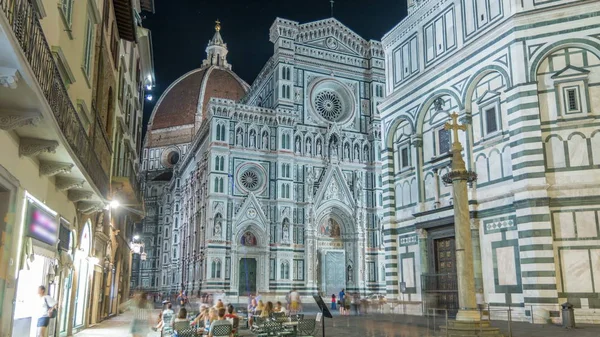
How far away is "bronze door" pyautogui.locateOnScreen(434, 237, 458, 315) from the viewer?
18141 mm

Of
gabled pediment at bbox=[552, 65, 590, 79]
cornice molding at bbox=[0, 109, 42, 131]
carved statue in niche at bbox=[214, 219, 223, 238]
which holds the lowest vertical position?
cornice molding at bbox=[0, 109, 42, 131]

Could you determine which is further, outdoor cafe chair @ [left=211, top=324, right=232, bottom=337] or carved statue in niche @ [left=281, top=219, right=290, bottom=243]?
carved statue in niche @ [left=281, top=219, right=290, bottom=243]

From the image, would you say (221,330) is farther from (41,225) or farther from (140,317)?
(41,225)

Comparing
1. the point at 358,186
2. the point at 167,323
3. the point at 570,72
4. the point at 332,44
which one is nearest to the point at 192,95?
the point at 332,44

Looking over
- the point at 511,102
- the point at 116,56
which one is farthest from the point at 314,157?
the point at 511,102

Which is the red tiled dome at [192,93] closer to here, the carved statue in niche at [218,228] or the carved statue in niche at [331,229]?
the carved statue in niche at [331,229]

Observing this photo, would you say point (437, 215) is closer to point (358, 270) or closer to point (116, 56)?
point (116, 56)

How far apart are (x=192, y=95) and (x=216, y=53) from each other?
15.7 m

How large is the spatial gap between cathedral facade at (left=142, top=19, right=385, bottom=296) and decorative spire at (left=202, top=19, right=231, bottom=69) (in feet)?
145

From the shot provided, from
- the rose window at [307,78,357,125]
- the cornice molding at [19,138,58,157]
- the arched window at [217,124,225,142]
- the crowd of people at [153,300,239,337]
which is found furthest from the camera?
the rose window at [307,78,357,125]

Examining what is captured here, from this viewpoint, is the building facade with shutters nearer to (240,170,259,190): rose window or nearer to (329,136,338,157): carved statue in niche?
→ (240,170,259,190): rose window

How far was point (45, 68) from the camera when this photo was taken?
9.22 meters

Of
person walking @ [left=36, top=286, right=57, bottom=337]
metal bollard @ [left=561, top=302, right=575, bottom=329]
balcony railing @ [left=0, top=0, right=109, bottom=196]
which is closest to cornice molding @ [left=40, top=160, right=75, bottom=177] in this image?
balcony railing @ [left=0, top=0, right=109, bottom=196]

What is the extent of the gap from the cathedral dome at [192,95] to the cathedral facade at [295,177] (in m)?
29.6
